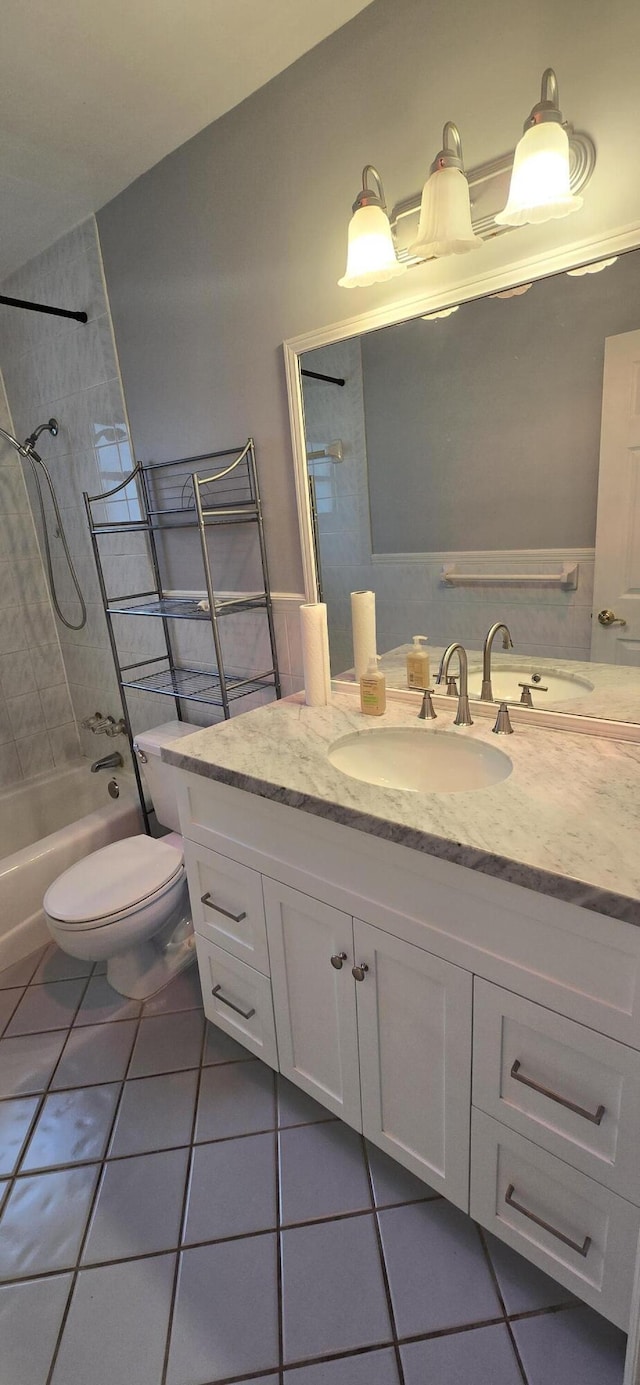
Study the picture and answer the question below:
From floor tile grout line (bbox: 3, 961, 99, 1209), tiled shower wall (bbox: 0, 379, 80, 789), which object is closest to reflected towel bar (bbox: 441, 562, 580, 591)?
floor tile grout line (bbox: 3, 961, 99, 1209)

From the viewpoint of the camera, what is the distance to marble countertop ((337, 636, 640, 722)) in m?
1.21

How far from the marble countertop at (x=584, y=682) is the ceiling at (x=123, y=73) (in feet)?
4.47

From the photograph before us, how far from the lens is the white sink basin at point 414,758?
4.15 ft

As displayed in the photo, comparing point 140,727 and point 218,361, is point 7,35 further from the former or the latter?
point 140,727

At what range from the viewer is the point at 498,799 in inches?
39.3

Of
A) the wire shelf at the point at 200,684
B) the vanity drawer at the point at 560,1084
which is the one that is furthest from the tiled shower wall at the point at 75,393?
the vanity drawer at the point at 560,1084

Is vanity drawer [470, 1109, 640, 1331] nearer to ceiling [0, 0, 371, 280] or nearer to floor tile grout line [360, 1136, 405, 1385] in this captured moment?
floor tile grout line [360, 1136, 405, 1385]

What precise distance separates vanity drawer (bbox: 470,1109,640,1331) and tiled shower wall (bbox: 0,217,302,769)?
4.08ft

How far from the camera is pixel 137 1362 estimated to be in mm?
1021

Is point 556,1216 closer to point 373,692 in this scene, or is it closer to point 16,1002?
point 373,692

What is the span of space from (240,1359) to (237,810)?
35.7 inches

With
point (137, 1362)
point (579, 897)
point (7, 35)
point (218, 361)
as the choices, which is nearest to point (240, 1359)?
point (137, 1362)

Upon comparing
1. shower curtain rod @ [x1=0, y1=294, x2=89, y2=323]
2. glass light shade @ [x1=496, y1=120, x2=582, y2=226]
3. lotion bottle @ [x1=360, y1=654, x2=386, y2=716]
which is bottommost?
lotion bottle @ [x1=360, y1=654, x2=386, y2=716]

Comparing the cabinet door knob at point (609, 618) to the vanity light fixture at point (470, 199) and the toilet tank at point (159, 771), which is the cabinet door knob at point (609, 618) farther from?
the toilet tank at point (159, 771)
